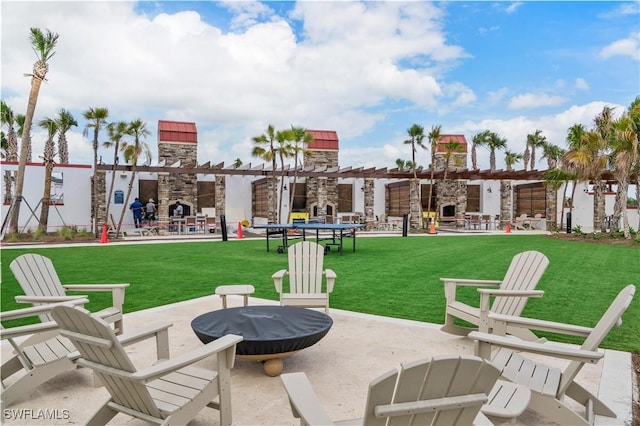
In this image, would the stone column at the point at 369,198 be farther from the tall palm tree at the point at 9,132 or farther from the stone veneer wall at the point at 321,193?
the tall palm tree at the point at 9,132

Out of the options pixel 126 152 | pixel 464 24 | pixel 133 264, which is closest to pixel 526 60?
pixel 464 24

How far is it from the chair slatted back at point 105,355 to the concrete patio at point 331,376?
565 millimetres

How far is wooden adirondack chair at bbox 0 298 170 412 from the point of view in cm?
284

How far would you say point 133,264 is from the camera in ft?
32.3

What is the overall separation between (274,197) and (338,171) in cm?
385

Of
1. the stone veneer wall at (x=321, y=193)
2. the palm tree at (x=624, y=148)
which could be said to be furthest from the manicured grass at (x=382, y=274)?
the stone veneer wall at (x=321, y=193)

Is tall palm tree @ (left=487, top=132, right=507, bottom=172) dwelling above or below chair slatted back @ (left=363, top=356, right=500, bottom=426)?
above

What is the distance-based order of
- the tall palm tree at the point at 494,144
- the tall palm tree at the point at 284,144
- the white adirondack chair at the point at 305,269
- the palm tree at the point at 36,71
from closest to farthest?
the white adirondack chair at the point at 305,269 → the palm tree at the point at 36,71 → the tall palm tree at the point at 284,144 → the tall palm tree at the point at 494,144

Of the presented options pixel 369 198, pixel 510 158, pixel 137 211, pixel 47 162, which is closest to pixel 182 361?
pixel 47 162

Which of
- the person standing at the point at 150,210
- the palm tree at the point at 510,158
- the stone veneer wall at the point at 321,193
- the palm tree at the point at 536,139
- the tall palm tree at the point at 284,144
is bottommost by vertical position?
the person standing at the point at 150,210

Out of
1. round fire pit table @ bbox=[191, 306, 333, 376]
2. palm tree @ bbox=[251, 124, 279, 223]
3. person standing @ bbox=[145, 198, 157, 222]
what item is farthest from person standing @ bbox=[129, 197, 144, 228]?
round fire pit table @ bbox=[191, 306, 333, 376]

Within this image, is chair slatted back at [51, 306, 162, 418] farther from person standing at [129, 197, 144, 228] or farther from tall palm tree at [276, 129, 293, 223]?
person standing at [129, 197, 144, 228]

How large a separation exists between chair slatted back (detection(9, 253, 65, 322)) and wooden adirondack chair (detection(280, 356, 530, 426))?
3264 millimetres

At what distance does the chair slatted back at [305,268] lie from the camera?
5.30m
